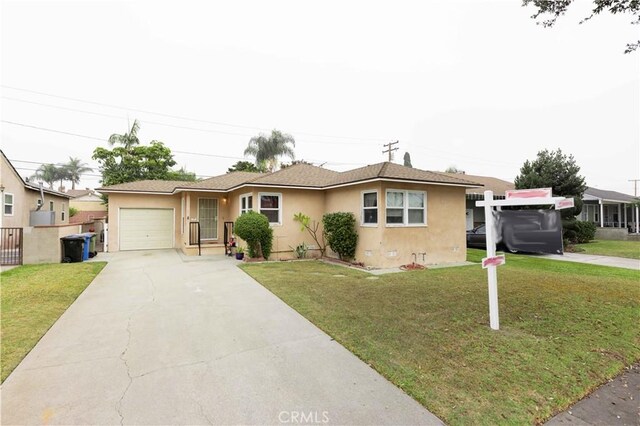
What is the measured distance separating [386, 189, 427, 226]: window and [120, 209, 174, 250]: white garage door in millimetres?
12365

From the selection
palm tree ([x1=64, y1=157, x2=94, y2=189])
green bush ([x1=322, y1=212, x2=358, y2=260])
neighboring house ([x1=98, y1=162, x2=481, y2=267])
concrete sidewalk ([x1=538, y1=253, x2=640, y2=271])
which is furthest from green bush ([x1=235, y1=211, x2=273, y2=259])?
palm tree ([x1=64, y1=157, x2=94, y2=189])

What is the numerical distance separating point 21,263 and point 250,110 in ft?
61.4

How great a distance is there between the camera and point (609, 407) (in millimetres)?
2682

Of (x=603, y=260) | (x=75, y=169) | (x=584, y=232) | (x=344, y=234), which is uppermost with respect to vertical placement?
(x=75, y=169)

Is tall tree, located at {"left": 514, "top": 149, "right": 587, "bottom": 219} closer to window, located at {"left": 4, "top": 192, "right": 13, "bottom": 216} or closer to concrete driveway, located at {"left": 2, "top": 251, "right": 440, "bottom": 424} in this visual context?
concrete driveway, located at {"left": 2, "top": 251, "right": 440, "bottom": 424}

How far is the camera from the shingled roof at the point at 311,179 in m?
10.3

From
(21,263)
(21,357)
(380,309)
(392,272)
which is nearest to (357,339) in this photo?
(380,309)

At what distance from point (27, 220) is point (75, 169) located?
40126mm

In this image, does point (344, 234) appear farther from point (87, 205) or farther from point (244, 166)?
point (87, 205)

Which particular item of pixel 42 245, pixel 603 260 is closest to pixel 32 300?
pixel 42 245

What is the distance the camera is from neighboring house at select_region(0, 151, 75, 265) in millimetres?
9539

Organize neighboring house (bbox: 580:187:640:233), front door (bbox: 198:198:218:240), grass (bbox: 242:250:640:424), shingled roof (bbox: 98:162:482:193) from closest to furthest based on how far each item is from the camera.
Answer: grass (bbox: 242:250:640:424), shingled roof (bbox: 98:162:482:193), front door (bbox: 198:198:218:240), neighboring house (bbox: 580:187:640:233)

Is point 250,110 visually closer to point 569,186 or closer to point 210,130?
point 210,130

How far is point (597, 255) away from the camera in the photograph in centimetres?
1355
